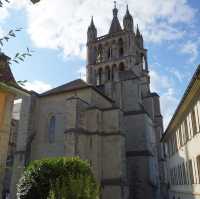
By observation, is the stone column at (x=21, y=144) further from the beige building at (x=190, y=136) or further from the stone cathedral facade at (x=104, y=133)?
the beige building at (x=190, y=136)

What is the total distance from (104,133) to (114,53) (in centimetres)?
1653

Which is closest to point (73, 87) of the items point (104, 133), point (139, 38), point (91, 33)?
point (104, 133)

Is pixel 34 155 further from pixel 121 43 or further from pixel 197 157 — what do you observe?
pixel 121 43

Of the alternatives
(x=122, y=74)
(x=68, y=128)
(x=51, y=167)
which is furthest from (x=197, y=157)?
(x=122, y=74)

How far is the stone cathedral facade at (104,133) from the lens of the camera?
20.4m

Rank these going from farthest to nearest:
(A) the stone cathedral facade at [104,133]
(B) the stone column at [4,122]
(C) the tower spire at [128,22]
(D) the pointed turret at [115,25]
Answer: (D) the pointed turret at [115,25]
(C) the tower spire at [128,22]
(A) the stone cathedral facade at [104,133]
(B) the stone column at [4,122]

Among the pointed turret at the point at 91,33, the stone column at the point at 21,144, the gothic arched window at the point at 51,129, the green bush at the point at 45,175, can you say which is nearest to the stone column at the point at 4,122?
the green bush at the point at 45,175

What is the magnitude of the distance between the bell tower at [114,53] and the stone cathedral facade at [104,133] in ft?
6.43

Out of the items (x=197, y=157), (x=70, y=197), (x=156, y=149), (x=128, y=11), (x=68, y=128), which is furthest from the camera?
(x=128, y=11)

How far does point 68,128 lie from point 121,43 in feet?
64.8

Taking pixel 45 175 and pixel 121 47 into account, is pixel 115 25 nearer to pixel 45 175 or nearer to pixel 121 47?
pixel 121 47

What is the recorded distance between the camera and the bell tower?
34.0 m

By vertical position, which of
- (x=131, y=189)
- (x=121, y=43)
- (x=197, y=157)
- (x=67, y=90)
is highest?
(x=121, y=43)

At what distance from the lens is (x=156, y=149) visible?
2903cm
